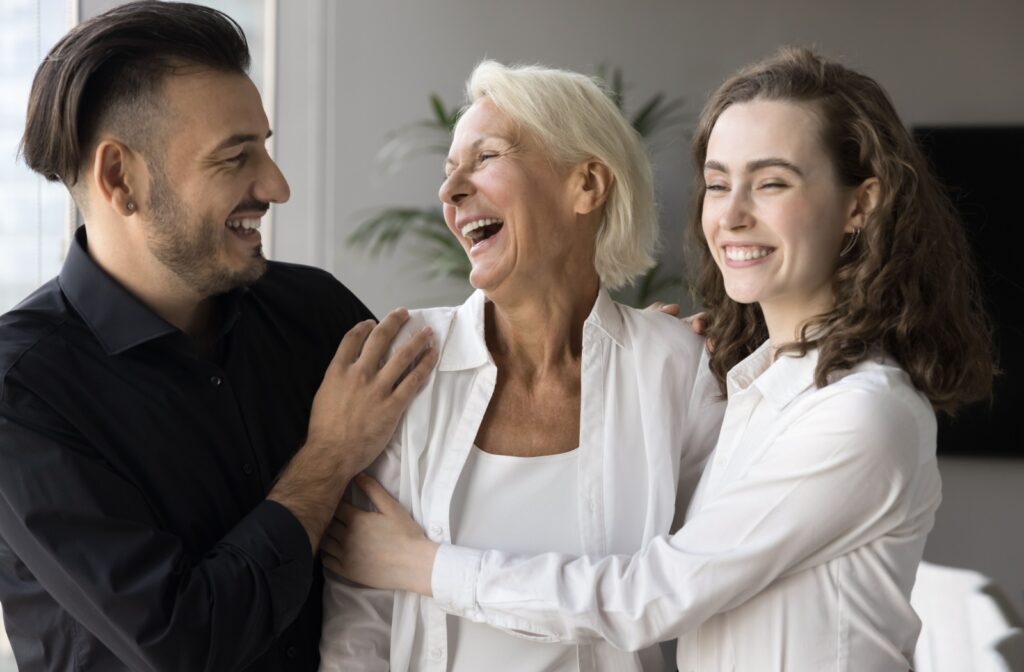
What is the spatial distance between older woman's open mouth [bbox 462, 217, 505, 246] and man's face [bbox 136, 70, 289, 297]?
1.28 ft

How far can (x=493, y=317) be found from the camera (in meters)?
2.12

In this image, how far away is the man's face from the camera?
186cm

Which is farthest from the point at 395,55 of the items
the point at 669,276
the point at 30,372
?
the point at 30,372

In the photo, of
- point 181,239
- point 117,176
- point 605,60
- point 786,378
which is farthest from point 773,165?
point 605,60

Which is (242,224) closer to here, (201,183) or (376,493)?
(201,183)

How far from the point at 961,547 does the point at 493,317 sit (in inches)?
154

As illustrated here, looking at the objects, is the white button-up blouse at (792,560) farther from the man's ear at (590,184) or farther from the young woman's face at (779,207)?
the man's ear at (590,184)

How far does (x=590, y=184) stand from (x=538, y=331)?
27 cm

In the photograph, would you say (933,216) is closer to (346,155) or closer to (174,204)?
(174,204)

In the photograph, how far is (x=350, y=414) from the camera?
1.88 metres

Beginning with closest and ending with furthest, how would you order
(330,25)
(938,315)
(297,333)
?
(938,315)
(297,333)
(330,25)

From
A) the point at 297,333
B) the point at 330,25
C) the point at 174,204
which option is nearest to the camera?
the point at 174,204

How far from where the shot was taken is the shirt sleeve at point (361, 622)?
6.26 ft

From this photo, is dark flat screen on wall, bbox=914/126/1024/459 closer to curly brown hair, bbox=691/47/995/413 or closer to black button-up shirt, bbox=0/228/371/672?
curly brown hair, bbox=691/47/995/413
